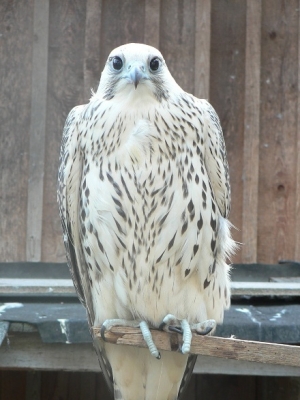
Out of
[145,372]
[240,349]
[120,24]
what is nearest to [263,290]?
[145,372]

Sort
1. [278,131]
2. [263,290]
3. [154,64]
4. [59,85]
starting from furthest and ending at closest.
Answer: [278,131] < [59,85] < [263,290] < [154,64]

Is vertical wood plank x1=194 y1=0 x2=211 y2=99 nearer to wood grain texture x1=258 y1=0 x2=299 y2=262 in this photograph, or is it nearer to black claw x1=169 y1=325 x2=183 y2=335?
wood grain texture x1=258 y1=0 x2=299 y2=262

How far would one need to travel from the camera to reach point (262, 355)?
311 cm

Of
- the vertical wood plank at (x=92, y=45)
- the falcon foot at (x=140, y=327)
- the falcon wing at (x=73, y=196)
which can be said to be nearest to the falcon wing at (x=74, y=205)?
the falcon wing at (x=73, y=196)

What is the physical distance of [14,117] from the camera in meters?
6.01

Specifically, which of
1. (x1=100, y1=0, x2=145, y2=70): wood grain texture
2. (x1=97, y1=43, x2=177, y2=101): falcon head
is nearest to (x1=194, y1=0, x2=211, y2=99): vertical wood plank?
(x1=100, y1=0, x2=145, y2=70): wood grain texture

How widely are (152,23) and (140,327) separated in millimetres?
3173

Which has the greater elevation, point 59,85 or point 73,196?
point 59,85

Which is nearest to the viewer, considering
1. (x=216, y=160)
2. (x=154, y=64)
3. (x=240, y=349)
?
(x=240, y=349)

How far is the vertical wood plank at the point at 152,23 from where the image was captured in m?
→ 5.97

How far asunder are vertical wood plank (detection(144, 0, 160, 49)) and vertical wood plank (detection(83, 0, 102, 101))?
35 centimetres

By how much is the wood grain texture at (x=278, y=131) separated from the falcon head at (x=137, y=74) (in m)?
2.76

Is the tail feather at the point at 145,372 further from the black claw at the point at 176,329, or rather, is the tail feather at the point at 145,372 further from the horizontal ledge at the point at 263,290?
the horizontal ledge at the point at 263,290

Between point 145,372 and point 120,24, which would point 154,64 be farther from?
point 120,24
